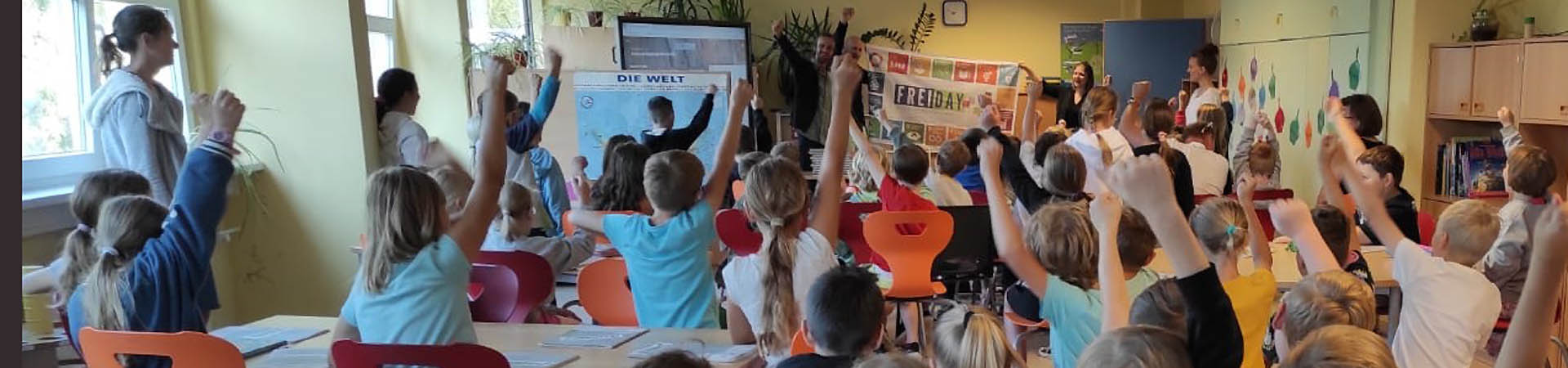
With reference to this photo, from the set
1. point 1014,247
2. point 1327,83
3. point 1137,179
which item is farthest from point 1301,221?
Answer: point 1327,83

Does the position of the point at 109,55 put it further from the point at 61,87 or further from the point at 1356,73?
the point at 1356,73

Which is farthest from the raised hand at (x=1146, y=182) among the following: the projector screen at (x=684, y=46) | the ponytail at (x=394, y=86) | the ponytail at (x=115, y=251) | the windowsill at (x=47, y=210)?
the projector screen at (x=684, y=46)

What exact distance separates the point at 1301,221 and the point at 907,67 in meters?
6.84

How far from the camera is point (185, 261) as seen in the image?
2719mm

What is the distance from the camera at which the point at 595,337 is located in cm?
293

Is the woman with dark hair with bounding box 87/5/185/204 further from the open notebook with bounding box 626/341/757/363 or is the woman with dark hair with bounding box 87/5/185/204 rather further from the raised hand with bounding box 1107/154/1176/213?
the raised hand with bounding box 1107/154/1176/213

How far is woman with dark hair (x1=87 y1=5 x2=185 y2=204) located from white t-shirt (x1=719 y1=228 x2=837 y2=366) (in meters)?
2.09

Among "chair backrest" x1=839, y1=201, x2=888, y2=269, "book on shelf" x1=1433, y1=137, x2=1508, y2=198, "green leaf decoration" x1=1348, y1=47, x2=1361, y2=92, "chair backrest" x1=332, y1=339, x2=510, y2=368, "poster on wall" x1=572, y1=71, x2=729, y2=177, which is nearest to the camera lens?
"chair backrest" x1=332, y1=339, x2=510, y2=368

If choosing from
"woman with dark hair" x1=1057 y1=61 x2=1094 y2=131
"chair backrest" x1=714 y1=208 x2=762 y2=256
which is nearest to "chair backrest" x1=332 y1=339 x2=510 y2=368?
"chair backrest" x1=714 y1=208 x2=762 y2=256

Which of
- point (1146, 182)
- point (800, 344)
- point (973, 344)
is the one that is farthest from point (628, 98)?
point (1146, 182)

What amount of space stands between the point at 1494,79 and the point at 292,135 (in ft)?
19.0

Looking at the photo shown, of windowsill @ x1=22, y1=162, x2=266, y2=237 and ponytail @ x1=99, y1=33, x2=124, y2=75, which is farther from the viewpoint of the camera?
windowsill @ x1=22, y1=162, x2=266, y2=237

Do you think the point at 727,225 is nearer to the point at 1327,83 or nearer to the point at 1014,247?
the point at 1014,247

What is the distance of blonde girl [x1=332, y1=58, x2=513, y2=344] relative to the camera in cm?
245
